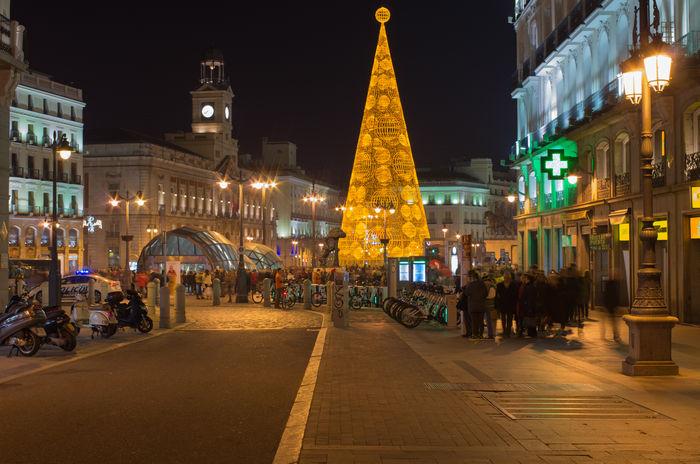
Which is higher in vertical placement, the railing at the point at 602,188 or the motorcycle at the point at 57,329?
the railing at the point at 602,188

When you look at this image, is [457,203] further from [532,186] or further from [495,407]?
[495,407]

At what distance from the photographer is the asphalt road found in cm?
772

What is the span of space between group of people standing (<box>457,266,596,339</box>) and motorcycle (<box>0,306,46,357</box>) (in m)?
9.26

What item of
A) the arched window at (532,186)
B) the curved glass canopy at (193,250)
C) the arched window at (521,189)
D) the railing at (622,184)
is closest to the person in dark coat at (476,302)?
the railing at (622,184)

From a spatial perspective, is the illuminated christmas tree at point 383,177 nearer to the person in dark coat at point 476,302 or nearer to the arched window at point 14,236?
the person in dark coat at point 476,302

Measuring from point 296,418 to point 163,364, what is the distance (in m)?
6.04

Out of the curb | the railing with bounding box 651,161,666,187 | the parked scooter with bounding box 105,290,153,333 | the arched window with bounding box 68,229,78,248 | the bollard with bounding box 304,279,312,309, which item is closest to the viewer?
the curb

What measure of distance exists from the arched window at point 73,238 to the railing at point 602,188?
182 ft

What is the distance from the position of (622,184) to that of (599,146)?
292 cm

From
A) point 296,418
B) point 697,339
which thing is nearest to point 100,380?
point 296,418

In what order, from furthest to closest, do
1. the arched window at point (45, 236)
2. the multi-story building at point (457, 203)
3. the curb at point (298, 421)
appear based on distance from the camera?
the multi-story building at point (457, 203) < the arched window at point (45, 236) < the curb at point (298, 421)

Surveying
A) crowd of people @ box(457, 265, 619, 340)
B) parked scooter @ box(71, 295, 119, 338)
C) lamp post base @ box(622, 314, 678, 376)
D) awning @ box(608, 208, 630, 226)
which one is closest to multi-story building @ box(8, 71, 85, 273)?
parked scooter @ box(71, 295, 119, 338)

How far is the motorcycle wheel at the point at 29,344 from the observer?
620 inches

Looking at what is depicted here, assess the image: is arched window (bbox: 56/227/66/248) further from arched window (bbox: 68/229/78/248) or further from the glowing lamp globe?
the glowing lamp globe
